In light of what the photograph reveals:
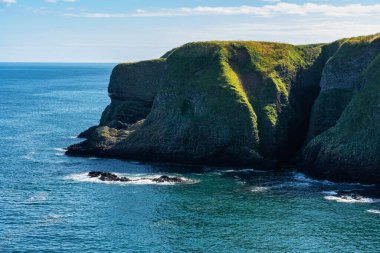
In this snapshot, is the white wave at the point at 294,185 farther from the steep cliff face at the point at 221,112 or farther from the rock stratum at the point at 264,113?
the steep cliff face at the point at 221,112

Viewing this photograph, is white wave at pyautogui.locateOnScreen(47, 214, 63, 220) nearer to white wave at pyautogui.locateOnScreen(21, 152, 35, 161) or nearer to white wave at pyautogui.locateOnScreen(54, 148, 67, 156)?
white wave at pyautogui.locateOnScreen(21, 152, 35, 161)

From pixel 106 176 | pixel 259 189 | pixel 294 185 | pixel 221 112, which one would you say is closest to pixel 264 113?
pixel 221 112

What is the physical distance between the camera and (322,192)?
93750mm

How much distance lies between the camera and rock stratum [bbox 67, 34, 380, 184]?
106 meters

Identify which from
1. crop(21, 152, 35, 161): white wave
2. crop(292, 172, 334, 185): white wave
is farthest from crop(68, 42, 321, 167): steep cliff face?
crop(21, 152, 35, 161): white wave

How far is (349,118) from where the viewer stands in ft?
357

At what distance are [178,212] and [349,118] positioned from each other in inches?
1824

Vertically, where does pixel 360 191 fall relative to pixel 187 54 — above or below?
below

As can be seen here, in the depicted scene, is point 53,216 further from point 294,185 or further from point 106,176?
point 294,185

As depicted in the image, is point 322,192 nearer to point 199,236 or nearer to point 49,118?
point 199,236

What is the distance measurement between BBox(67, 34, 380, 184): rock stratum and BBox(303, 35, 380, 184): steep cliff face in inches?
8.1

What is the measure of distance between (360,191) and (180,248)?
4102 centimetres

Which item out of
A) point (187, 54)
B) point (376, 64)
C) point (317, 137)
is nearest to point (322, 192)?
point (317, 137)

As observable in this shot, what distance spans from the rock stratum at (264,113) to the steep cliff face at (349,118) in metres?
0.21
